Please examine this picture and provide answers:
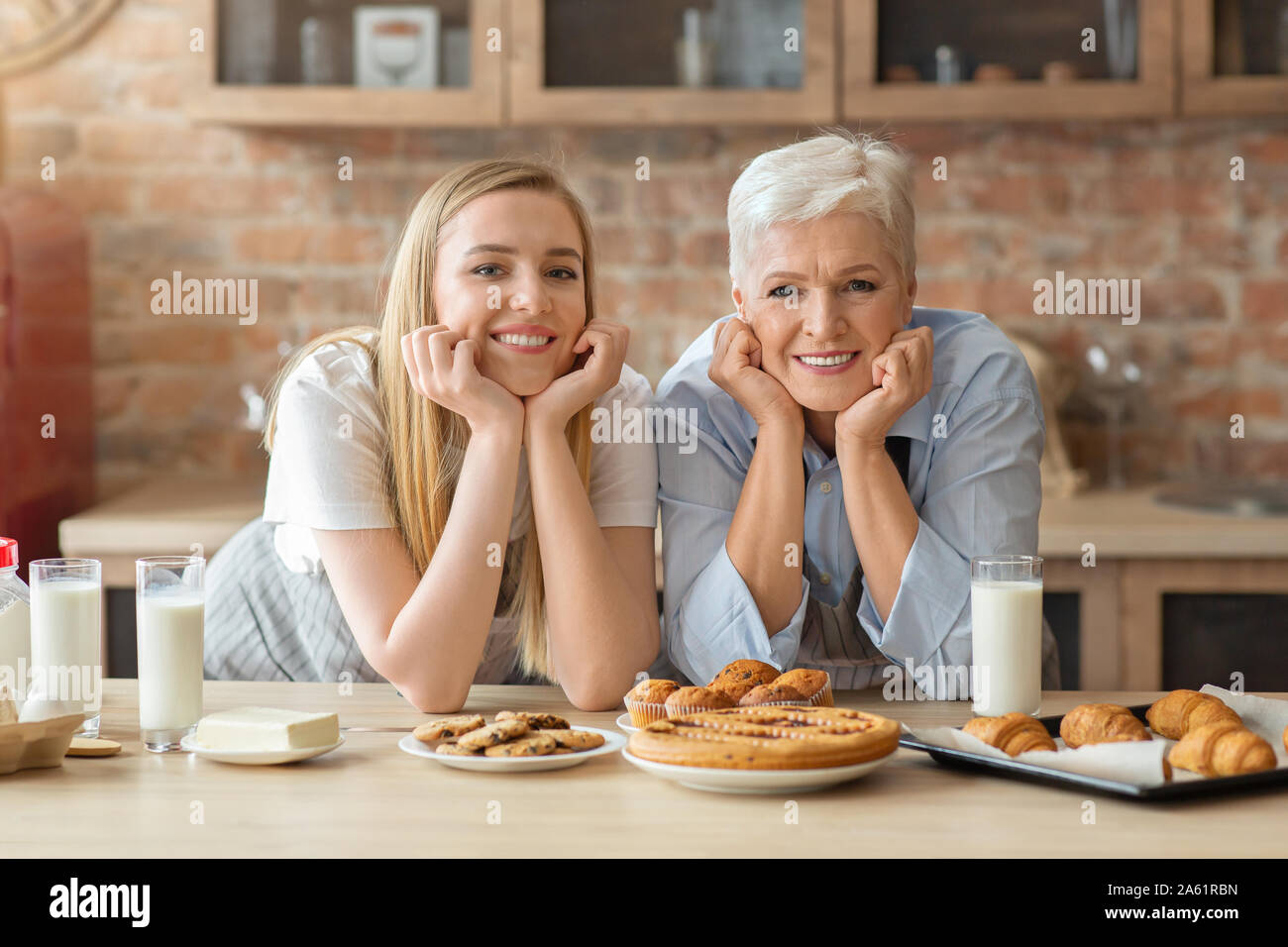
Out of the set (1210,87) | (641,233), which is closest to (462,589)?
(641,233)

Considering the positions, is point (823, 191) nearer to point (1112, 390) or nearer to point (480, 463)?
point (480, 463)

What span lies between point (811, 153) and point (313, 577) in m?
0.80

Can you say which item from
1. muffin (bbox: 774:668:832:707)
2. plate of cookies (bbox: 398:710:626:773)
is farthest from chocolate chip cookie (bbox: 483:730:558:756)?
muffin (bbox: 774:668:832:707)

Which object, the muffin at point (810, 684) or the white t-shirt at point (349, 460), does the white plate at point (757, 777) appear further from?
the white t-shirt at point (349, 460)

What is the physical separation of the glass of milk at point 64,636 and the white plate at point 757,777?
52 centimetres

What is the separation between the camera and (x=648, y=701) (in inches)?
47.6

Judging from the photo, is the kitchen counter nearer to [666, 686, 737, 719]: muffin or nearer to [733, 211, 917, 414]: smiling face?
[733, 211, 917, 414]: smiling face

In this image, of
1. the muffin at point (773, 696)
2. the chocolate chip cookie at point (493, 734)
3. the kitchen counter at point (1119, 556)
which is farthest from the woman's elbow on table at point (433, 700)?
the kitchen counter at point (1119, 556)

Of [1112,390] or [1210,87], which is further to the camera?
[1112,390]

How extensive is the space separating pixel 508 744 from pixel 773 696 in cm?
24

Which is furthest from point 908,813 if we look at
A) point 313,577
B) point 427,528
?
point 313,577

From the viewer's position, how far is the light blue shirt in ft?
4.85

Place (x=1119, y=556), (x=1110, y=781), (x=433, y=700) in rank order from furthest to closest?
1. (x=1119, y=556)
2. (x=433, y=700)
3. (x=1110, y=781)

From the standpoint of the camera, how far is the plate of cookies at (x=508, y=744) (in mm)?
1105
